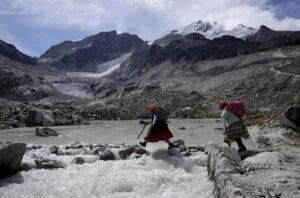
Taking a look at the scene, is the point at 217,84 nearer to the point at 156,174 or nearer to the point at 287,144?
the point at 287,144

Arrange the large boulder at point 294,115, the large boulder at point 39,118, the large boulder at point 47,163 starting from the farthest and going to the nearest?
the large boulder at point 39,118 → the large boulder at point 294,115 → the large boulder at point 47,163

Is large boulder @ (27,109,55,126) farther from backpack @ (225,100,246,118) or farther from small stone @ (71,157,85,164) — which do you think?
backpack @ (225,100,246,118)

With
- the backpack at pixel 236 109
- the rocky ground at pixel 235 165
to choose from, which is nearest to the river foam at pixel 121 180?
the rocky ground at pixel 235 165

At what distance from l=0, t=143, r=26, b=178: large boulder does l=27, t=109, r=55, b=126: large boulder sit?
28.2 metres

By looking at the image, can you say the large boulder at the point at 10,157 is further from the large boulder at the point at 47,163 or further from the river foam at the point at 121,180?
the large boulder at the point at 47,163

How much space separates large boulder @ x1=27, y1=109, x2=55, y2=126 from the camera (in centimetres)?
4206

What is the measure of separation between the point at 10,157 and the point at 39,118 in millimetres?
29381

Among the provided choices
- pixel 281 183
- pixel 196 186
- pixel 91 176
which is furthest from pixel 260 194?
pixel 91 176

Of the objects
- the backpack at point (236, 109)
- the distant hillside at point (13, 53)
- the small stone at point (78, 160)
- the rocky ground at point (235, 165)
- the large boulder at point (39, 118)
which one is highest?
the distant hillside at point (13, 53)

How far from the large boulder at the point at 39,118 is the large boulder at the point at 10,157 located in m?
28.2

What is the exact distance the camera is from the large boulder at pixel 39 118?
42.1 metres

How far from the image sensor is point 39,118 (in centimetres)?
4281

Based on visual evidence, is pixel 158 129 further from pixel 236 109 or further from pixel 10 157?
pixel 10 157

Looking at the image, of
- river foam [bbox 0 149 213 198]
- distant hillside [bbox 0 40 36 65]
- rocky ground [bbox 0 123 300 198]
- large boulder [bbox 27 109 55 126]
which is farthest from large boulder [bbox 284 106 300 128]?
distant hillside [bbox 0 40 36 65]
